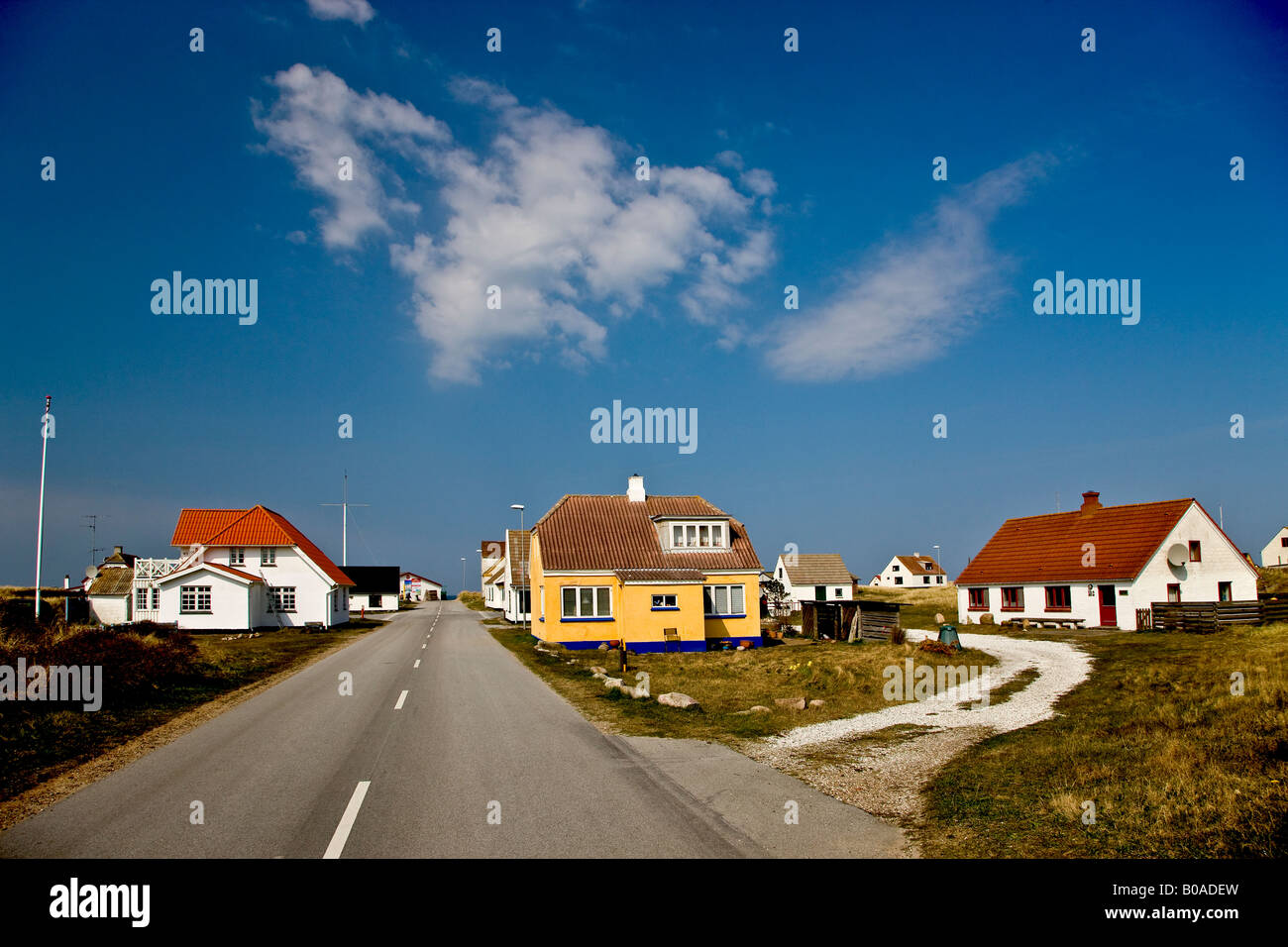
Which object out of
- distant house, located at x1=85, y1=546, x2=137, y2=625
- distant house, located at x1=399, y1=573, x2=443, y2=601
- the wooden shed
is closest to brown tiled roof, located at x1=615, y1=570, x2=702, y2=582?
the wooden shed

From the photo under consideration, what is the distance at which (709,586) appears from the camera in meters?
35.2

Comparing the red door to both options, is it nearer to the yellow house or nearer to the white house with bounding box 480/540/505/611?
the yellow house

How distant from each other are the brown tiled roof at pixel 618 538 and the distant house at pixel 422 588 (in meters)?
125

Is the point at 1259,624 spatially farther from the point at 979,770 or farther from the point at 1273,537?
the point at 1273,537

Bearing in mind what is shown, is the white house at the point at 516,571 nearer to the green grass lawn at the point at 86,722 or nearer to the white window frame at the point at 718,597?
the white window frame at the point at 718,597

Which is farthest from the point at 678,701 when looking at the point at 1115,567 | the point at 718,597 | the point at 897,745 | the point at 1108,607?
the point at 1115,567

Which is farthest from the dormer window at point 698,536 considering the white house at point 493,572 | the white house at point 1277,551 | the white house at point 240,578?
the white house at point 1277,551

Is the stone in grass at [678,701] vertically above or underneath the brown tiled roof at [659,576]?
underneath

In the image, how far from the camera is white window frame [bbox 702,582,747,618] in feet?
115

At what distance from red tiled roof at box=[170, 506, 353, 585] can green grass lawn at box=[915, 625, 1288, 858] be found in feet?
168

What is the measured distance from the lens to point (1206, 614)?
34469 millimetres

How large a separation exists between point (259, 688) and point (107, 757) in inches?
349

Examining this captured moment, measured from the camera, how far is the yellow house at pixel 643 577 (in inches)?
1268

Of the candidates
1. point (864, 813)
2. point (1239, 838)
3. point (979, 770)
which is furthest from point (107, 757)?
point (1239, 838)
